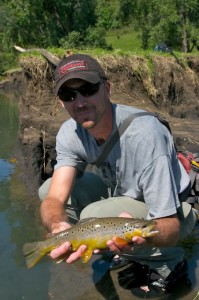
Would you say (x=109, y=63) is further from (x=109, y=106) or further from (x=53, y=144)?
(x=109, y=106)

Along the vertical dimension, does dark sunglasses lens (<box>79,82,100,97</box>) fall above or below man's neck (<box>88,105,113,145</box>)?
above

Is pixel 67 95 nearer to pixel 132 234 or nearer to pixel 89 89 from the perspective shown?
pixel 89 89

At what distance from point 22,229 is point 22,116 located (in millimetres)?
4185

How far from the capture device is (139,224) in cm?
286

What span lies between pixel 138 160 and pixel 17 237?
244cm

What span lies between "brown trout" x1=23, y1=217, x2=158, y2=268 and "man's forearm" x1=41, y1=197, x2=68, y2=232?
1.07ft

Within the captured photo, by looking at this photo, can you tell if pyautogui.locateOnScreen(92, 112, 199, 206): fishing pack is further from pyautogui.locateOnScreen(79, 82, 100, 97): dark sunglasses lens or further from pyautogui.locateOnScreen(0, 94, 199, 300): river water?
pyautogui.locateOnScreen(0, 94, 199, 300): river water

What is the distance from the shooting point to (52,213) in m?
3.52

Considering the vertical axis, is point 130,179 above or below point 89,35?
below

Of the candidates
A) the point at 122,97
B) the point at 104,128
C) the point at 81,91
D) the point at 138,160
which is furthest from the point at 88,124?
the point at 122,97

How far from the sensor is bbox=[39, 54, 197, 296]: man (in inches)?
122

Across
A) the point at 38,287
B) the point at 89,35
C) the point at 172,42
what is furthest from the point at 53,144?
the point at 172,42

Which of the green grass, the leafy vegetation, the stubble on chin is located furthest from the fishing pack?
the green grass

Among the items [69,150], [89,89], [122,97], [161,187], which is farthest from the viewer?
[122,97]
